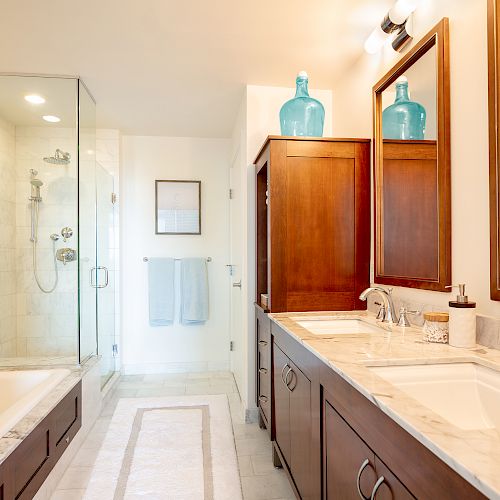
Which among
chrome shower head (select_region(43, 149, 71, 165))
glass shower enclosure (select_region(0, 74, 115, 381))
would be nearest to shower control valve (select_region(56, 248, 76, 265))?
glass shower enclosure (select_region(0, 74, 115, 381))

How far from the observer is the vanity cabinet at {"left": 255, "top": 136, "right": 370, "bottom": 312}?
2100 mm

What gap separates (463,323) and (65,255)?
7.80 feet

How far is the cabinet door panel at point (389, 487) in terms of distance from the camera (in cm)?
76

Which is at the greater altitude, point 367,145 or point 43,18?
point 43,18

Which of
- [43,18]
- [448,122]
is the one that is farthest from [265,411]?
[43,18]

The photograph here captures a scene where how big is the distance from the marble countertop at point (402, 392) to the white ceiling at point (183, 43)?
1.51 m

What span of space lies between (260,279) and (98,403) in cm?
147

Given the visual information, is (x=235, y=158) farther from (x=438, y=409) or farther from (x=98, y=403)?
(x=438, y=409)

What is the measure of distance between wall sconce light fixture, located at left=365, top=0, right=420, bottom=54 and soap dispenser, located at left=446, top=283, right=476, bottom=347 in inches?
48.3

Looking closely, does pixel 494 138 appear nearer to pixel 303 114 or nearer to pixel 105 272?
pixel 303 114

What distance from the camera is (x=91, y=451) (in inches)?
88.7

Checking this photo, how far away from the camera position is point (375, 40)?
6.52 ft

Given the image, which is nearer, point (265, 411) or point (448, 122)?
point (448, 122)

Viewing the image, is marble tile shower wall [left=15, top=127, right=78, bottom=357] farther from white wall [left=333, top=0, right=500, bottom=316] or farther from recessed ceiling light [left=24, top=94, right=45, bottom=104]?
white wall [left=333, top=0, right=500, bottom=316]
